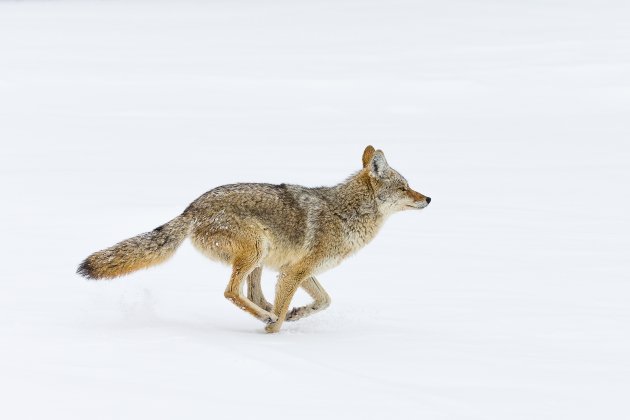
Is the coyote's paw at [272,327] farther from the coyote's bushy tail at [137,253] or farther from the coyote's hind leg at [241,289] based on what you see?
the coyote's bushy tail at [137,253]

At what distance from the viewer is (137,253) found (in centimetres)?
840

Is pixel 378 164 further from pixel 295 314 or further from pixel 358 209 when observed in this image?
pixel 295 314

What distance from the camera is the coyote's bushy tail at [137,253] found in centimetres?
817

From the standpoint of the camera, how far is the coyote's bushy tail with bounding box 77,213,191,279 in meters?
8.17

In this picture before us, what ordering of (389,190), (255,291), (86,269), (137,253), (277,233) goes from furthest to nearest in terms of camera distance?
(389,190) < (255,291) < (277,233) < (137,253) < (86,269)

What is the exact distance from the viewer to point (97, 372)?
6.41 meters

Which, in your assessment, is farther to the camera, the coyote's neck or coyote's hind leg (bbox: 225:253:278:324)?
the coyote's neck

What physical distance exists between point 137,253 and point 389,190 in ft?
7.48

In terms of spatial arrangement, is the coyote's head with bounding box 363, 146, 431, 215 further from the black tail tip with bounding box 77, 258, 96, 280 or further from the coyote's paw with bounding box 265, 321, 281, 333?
the black tail tip with bounding box 77, 258, 96, 280

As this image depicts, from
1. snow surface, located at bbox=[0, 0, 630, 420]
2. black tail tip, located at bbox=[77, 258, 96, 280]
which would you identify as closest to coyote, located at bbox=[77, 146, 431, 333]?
black tail tip, located at bbox=[77, 258, 96, 280]

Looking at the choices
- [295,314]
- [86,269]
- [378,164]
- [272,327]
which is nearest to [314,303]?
[295,314]

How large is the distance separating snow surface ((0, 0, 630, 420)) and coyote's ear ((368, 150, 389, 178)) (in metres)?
1.16

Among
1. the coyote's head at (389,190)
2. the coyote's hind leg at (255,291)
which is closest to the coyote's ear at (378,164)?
the coyote's head at (389,190)

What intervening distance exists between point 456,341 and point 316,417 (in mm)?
2372
